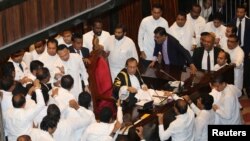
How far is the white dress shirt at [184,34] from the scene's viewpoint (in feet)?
22.3

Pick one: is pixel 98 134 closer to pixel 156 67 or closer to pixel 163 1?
pixel 156 67

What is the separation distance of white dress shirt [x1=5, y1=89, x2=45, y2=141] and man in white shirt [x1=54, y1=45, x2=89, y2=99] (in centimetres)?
119

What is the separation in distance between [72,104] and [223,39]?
2864 millimetres

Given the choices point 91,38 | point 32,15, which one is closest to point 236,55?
point 91,38

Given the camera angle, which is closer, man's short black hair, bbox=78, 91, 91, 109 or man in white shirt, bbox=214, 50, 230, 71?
man's short black hair, bbox=78, 91, 91, 109

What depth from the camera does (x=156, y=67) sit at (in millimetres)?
6027

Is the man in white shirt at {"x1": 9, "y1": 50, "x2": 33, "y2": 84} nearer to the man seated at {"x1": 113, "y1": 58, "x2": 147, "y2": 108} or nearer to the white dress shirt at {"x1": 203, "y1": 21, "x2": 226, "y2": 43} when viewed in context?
the man seated at {"x1": 113, "y1": 58, "x2": 147, "y2": 108}

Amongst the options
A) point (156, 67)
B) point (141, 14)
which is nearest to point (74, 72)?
point (156, 67)

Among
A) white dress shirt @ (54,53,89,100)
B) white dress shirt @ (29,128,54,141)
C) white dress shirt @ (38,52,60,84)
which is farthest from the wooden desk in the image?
white dress shirt @ (38,52,60,84)

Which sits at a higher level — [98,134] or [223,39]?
[223,39]

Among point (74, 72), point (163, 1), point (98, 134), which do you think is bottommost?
point (98, 134)

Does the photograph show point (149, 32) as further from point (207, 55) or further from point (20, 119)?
point (20, 119)

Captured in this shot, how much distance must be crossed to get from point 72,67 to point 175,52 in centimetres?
132

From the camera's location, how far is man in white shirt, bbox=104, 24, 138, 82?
6355 millimetres
